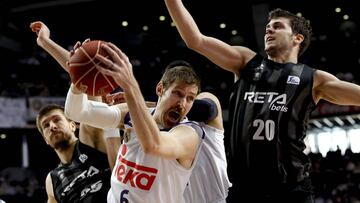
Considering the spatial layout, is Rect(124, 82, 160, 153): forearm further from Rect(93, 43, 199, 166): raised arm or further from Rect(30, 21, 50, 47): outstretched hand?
Rect(30, 21, 50, 47): outstretched hand

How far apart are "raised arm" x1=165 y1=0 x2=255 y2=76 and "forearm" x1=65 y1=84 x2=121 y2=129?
680 millimetres

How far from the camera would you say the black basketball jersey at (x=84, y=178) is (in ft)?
16.0

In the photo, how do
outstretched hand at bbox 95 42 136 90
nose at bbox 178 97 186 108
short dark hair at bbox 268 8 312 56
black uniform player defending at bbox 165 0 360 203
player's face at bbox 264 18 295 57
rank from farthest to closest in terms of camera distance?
short dark hair at bbox 268 8 312 56 < player's face at bbox 264 18 295 57 < black uniform player defending at bbox 165 0 360 203 < nose at bbox 178 97 186 108 < outstretched hand at bbox 95 42 136 90

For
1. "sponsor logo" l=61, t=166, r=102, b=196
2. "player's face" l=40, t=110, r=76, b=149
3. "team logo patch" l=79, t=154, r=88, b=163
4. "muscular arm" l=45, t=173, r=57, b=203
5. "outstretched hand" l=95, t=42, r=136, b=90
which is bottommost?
"muscular arm" l=45, t=173, r=57, b=203

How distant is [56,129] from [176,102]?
6.73 feet

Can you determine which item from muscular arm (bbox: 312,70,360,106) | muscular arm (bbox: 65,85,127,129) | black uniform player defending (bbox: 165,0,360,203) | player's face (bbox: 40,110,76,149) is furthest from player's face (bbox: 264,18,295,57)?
player's face (bbox: 40,110,76,149)

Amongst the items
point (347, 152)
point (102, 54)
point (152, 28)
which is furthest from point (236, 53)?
point (152, 28)

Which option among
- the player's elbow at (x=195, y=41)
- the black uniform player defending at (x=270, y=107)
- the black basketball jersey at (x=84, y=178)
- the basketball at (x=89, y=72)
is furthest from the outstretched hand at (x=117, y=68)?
the black basketball jersey at (x=84, y=178)

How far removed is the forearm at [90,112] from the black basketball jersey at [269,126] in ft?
2.62

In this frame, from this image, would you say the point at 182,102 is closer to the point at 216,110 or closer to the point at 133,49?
the point at 216,110

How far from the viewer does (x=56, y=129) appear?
5.10m

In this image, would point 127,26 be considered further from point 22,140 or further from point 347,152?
point 347,152

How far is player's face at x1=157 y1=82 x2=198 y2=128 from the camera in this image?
3.34 metres

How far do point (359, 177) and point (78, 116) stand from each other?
46.2 ft
